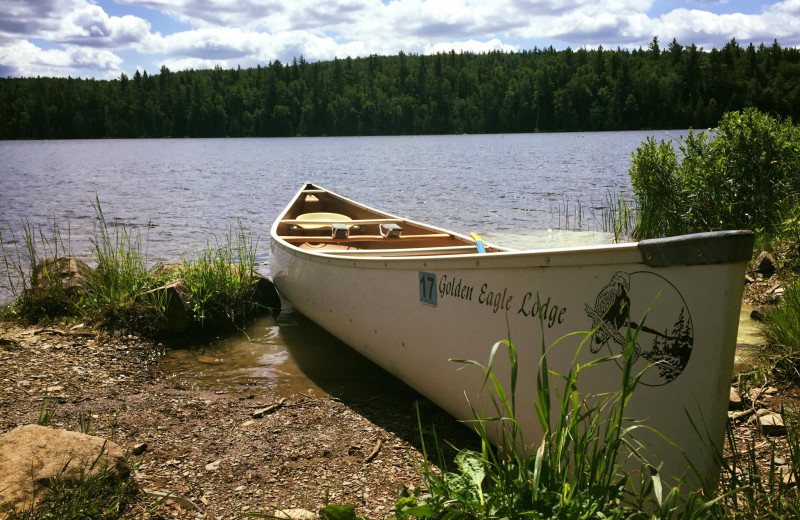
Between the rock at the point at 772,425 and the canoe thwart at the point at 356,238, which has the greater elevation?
the canoe thwart at the point at 356,238

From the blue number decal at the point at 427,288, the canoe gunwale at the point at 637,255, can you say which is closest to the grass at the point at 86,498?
the blue number decal at the point at 427,288

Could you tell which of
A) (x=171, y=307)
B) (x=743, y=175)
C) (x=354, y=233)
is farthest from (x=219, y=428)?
(x=743, y=175)

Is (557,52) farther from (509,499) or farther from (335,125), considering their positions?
(509,499)

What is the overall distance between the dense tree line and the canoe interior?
8999cm

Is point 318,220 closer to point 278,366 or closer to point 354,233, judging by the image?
point 354,233

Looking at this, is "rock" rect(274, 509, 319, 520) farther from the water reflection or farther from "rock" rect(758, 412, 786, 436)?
"rock" rect(758, 412, 786, 436)

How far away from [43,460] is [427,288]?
2.44m

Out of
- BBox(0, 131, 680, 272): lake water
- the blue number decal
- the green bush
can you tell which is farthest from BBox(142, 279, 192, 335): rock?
the green bush

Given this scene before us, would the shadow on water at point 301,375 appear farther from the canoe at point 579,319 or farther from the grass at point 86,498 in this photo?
Result: the grass at point 86,498

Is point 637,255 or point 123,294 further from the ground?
point 637,255

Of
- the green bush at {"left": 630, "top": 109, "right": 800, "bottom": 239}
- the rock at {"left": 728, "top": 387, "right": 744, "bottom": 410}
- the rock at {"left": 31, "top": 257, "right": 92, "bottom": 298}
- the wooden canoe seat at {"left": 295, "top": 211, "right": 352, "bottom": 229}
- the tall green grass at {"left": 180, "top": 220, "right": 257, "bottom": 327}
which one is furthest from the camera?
the wooden canoe seat at {"left": 295, "top": 211, "right": 352, "bottom": 229}

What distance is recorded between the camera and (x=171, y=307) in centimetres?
679

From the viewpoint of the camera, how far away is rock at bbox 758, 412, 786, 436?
373 cm

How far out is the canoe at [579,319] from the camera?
A: 2664mm
